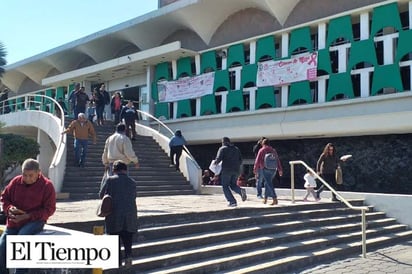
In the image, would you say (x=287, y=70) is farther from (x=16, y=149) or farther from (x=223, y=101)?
(x=16, y=149)

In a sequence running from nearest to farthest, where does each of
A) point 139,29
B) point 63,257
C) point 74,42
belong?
point 63,257, point 139,29, point 74,42

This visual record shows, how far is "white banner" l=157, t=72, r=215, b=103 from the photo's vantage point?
823 inches

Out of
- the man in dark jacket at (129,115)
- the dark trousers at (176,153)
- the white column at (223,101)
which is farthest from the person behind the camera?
the white column at (223,101)

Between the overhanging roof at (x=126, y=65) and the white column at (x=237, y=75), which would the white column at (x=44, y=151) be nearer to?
the overhanging roof at (x=126, y=65)

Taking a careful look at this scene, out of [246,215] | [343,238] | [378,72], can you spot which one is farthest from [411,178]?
[246,215]

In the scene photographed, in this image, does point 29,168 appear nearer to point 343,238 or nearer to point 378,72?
point 343,238

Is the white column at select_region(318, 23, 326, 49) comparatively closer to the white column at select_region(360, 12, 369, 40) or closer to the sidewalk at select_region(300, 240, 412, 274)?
the white column at select_region(360, 12, 369, 40)

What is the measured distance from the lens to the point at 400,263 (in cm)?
784

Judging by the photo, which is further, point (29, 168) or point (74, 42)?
point (74, 42)

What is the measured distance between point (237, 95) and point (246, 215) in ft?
36.9

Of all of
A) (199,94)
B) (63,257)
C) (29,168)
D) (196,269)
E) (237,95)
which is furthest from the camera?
(199,94)

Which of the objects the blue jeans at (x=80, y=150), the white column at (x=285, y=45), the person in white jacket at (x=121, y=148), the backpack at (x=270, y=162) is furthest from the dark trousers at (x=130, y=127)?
the person in white jacket at (x=121, y=148)

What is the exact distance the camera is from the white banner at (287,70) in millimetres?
17406

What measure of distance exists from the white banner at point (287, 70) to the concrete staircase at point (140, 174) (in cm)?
538
